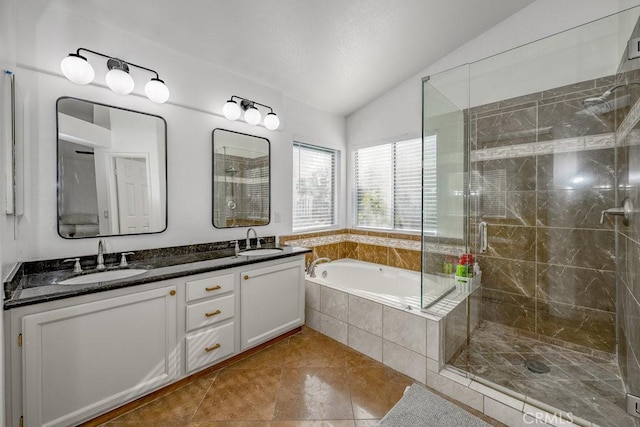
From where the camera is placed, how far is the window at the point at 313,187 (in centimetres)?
328

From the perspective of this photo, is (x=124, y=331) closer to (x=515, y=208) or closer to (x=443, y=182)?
(x=443, y=182)

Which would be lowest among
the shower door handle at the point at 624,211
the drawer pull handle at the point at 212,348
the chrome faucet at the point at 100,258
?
the drawer pull handle at the point at 212,348

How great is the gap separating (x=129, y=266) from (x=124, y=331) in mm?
473

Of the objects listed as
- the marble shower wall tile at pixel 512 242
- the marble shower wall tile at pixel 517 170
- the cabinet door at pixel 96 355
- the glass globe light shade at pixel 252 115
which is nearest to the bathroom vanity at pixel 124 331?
the cabinet door at pixel 96 355

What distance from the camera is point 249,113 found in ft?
8.45

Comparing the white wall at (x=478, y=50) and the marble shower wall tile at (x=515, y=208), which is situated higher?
the white wall at (x=478, y=50)

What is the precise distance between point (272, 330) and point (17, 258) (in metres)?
1.69

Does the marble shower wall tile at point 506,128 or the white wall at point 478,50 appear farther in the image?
the marble shower wall tile at point 506,128

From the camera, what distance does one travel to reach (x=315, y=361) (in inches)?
84.1

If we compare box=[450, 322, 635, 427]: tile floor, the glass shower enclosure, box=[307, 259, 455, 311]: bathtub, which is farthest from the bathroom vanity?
box=[450, 322, 635, 427]: tile floor

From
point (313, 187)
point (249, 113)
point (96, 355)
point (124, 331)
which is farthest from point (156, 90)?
point (313, 187)

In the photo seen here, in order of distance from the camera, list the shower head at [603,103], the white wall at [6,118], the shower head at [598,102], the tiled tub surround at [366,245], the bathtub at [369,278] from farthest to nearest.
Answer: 1. the tiled tub surround at [366,245]
2. the bathtub at [369,278]
3. the shower head at [598,102]
4. the shower head at [603,103]
5. the white wall at [6,118]

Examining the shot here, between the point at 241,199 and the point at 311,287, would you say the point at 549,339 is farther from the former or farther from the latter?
the point at 241,199
